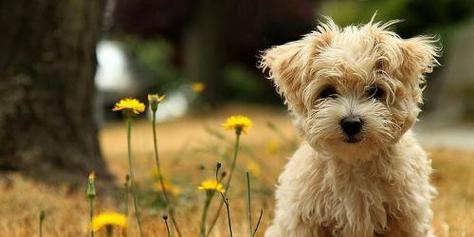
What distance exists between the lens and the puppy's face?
3.24m

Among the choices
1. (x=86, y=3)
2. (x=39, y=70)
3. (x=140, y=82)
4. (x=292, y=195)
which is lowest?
(x=292, y=195)

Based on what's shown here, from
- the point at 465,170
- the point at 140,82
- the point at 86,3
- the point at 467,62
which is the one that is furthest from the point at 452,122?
the point at 140,82

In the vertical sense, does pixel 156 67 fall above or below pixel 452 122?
above

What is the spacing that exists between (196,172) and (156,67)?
18591 millimetres

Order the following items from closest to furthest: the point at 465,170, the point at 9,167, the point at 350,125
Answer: the point at 350,125 < the point at 9,167 < the point at 465,170

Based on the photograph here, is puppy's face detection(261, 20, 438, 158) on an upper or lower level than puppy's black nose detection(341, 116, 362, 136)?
upper

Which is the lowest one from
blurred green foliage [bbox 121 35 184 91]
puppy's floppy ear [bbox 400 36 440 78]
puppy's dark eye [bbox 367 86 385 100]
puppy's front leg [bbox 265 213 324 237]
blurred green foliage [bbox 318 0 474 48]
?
puppy's front leg [bbox 265 213 324 237]

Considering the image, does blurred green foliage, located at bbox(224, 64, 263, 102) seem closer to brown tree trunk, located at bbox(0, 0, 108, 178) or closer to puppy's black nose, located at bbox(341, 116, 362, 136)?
brown tree trunk, located at bbox(0, 0, 108, 178)

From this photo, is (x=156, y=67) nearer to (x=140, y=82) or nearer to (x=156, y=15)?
(x=140, y=82)

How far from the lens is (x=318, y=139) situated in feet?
10.8

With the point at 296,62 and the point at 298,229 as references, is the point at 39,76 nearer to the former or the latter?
the point at 296,62

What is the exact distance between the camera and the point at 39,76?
5.38 meters

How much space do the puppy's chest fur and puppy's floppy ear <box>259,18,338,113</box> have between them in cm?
33

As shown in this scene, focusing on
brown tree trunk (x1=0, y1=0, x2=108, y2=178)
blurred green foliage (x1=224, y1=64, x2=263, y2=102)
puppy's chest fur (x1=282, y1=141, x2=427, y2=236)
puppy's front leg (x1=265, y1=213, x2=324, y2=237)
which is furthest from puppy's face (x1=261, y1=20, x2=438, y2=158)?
blurred green foliage (x1=224, y1=64, x2=263, y2=102)
